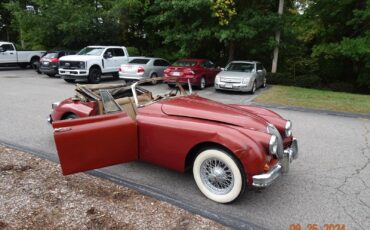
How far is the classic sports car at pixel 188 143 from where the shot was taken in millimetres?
3811

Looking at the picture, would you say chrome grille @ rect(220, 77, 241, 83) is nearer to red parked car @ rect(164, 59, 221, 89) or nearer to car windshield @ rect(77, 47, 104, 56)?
red parked car @ rect(164, 59, 221, 89)

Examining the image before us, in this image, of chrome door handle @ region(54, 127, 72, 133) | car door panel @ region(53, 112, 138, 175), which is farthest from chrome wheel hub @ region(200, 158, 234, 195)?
chrome door handle @ region(54, 127, 72, 133)

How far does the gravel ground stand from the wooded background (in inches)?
513

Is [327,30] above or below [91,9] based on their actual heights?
below

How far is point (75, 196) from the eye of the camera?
4043 mm

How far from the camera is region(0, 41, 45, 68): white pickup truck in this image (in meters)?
21.4

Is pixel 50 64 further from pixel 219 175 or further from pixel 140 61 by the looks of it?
pixel 219 175

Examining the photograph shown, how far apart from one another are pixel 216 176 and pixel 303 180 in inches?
65.1

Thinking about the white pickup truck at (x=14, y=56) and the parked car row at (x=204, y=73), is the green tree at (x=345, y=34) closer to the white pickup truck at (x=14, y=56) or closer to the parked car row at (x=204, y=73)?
the parked car row at (x=204, y=73)

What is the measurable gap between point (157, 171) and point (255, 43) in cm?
1536

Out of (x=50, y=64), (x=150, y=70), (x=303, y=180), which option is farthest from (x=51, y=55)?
(x=303, y=180)

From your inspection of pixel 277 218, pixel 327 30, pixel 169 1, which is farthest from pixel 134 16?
pixel 277 218

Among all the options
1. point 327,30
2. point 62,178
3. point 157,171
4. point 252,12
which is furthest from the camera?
point 327,30

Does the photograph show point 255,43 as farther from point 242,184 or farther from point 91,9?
point 242,184
